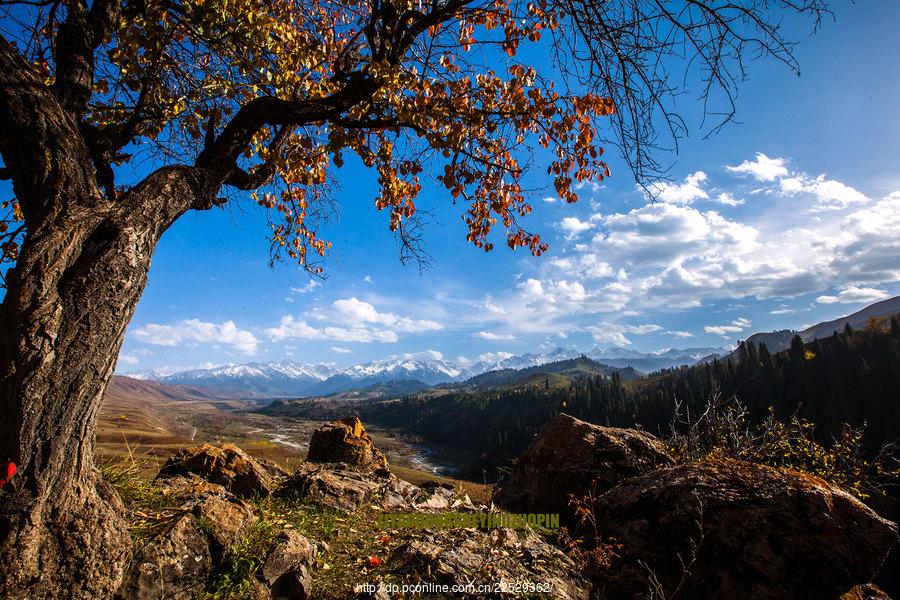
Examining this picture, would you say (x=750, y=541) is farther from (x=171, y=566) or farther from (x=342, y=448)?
(x=342, y=448)

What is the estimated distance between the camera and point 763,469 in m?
6.16

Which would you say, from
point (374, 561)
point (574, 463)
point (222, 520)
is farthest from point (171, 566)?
point (574, 463)

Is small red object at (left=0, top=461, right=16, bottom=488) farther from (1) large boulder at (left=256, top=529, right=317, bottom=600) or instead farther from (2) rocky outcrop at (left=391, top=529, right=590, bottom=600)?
(2) rocky outcrop at (left=391, top=529, right=590, bottom=600)

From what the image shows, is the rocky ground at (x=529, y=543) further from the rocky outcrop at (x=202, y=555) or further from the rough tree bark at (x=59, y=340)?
the rough tree bark at (x=59, y=340)

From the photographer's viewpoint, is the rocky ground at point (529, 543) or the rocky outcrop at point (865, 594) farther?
the rocky outcrop at point (865, 594)

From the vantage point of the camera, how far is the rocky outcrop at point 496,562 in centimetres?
472

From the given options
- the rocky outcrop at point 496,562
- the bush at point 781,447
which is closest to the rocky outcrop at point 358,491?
the rocky outcrop at point 496,562

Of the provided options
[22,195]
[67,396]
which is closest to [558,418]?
[67,396]

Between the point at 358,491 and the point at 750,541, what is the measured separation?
623 cm

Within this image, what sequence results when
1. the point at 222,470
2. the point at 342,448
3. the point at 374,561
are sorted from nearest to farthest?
the point at 374,561 < the point at 222,470 < the point at 342,448

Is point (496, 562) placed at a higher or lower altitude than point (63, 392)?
lower

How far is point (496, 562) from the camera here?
16.9 ft

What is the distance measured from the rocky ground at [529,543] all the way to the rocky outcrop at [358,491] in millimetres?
124

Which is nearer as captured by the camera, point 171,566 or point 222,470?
point 171,566
